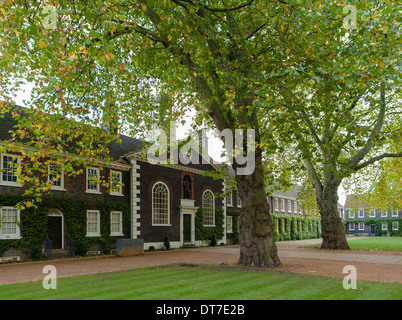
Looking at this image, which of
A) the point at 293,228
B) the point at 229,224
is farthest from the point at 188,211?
the point at 293,228

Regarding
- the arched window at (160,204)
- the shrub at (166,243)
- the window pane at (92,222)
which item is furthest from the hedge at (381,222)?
the window pane at (92,222)

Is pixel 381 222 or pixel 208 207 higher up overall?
pixel 208 207

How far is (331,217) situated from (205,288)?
17.2 meters

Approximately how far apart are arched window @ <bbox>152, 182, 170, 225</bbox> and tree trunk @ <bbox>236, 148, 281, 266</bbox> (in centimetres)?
1374

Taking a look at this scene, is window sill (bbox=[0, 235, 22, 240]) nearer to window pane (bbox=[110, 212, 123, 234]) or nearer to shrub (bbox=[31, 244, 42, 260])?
shrub (bbox=[31, 244, 42, 260])

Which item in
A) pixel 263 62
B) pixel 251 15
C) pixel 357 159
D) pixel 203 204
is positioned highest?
pixel 251 15

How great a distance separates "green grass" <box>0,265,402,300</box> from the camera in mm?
8422

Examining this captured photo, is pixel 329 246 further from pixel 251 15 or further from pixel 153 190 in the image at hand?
pixel 251 15

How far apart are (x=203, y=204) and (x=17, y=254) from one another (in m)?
16.9

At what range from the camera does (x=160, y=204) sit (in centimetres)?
2784

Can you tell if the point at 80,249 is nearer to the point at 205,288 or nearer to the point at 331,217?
the point at 205,288
